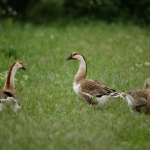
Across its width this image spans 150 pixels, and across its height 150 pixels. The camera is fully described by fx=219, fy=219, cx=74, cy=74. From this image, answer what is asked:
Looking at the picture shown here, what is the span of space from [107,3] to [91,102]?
455 inches

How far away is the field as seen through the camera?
359 centimetres

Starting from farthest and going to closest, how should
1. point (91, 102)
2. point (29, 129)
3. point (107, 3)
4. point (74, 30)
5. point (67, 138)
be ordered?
point (107, 3), point (74, 30), point (91, 102), point (29, 129), point (67, 138)

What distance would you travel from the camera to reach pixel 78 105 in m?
5.42

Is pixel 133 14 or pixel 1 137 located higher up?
pixel 133 14

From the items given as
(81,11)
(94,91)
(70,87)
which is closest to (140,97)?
(94,91)

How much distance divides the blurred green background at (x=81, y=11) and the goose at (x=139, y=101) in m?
11.1

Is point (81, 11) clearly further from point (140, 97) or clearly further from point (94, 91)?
point (140, 97)

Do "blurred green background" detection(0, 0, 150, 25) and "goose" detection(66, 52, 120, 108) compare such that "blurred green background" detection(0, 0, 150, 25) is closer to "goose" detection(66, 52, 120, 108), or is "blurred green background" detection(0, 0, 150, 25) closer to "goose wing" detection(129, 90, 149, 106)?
"goose" detection(66, 52, 120, 108)

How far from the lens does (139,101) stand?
183 inches

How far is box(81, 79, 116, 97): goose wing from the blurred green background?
34.7 feet

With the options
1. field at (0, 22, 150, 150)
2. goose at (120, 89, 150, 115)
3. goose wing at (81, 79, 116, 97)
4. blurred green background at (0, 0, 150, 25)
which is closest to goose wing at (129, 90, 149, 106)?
goose at (120, 89, 150, 115)

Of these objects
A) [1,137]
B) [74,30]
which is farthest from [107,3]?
[1,137]

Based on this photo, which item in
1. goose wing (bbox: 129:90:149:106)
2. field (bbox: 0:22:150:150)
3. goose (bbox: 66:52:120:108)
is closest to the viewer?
field (bbox: 0:22:150:150)

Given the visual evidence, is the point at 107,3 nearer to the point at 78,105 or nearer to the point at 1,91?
the point at 78,105
